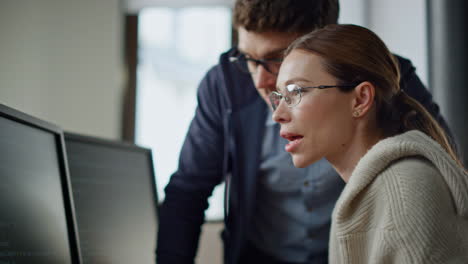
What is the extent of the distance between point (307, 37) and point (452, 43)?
1.35m

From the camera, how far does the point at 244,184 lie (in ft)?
4.38

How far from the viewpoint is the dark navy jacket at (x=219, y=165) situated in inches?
51.0

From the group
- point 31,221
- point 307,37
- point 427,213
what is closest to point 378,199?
point 427,213

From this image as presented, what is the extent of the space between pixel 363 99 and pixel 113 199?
0.64m

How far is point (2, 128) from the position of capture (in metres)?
0.73

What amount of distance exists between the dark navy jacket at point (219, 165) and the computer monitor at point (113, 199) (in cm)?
7

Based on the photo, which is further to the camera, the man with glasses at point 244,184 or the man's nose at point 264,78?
the man with glasses at point 244,184

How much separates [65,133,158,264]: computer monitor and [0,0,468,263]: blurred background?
1.08 metres

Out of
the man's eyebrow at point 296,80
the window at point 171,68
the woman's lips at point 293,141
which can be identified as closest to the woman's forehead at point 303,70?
the man's eyebrow at point 296,80

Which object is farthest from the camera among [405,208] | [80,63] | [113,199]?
[80,63]

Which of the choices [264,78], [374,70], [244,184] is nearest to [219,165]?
[244,184]

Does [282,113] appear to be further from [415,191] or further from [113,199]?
[113,199]

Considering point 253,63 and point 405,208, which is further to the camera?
point 253,63

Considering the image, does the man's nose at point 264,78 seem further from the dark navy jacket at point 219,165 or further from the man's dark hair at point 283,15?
the dark navy jacket at point 219,165
